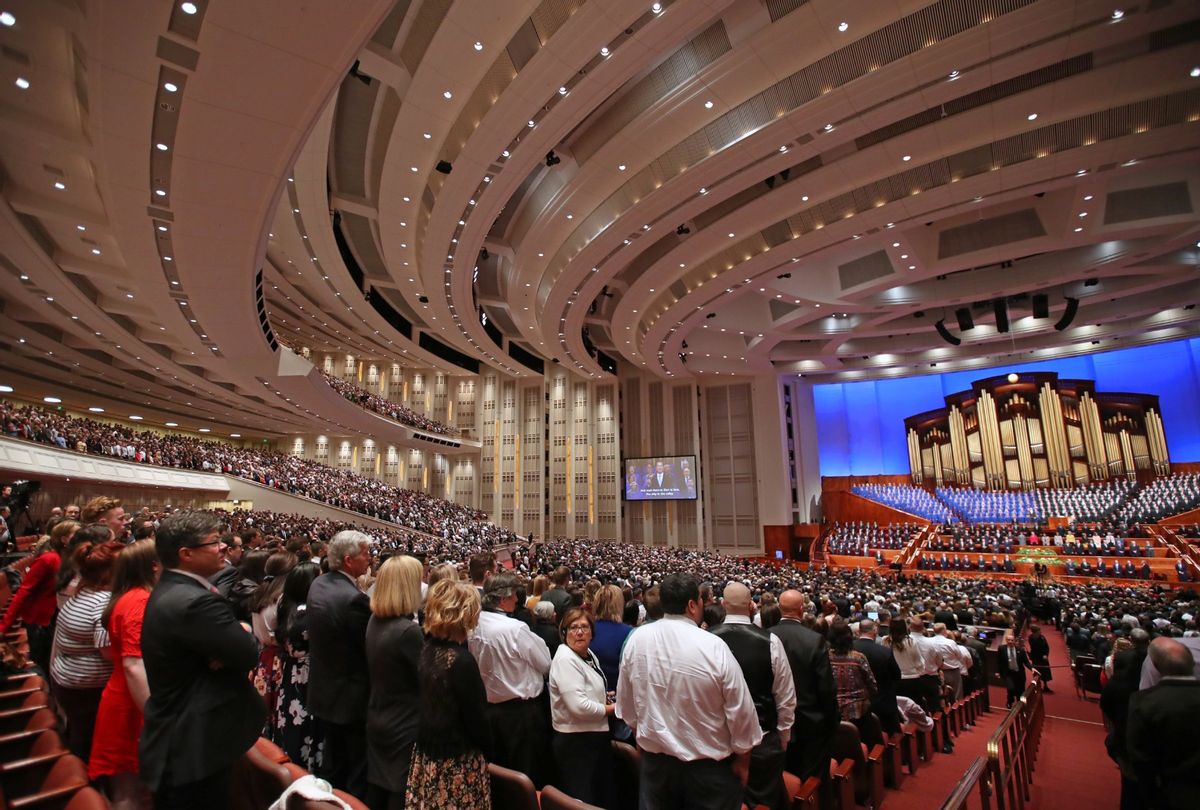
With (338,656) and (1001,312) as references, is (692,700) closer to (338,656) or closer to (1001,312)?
(338,656)

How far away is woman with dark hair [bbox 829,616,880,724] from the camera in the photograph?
357 centimetres

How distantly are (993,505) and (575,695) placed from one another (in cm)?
2625

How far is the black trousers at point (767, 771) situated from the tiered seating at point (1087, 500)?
23.4 m

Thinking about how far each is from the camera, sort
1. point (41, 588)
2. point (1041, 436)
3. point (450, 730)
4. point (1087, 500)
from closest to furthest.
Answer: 1. point (450, 730)
2. point (41, 588)
3. point (1087, 500)
4. point (1041, 436)

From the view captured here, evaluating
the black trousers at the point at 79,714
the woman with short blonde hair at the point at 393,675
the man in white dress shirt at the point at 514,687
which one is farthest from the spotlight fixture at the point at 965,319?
the black trousers at the point at 79,714

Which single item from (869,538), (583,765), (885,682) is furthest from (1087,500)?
(583,765)

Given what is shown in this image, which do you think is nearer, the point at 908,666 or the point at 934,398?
the point at 908,666

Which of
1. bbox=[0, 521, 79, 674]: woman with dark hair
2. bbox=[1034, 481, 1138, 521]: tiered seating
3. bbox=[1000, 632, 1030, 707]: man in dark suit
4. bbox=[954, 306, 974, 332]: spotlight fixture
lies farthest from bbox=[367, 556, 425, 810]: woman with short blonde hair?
bbox=[1034, 481, 1138, 521]: tiered seating

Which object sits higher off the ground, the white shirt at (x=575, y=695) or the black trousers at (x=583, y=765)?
the white shirt at (x=575, y=695)

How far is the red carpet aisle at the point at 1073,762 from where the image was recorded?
417 centimetres

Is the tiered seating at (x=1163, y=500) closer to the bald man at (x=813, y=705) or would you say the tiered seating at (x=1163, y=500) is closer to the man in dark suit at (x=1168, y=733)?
the man in dark suit at (x=1168, y=733)

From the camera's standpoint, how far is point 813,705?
287 centimetres

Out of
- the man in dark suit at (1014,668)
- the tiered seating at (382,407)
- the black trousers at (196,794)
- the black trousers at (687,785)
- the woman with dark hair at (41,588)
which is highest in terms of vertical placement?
the tiered seating at (382,407)

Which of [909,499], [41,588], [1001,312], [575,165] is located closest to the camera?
[41,588]
